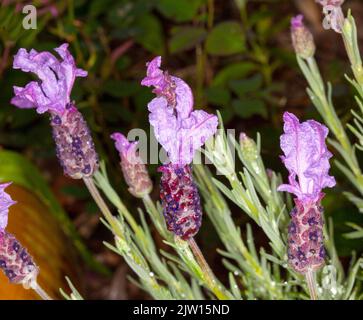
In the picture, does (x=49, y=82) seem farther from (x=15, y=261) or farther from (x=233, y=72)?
(x=233, y=72)

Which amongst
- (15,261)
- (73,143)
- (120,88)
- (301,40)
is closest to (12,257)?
(15,261)

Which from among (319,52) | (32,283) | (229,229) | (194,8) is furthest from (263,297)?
(319,52)

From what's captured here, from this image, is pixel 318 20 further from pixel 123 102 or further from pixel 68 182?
pixel 68 182

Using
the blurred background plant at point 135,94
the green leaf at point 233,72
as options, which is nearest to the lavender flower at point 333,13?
the blurred background plant at point 135,94

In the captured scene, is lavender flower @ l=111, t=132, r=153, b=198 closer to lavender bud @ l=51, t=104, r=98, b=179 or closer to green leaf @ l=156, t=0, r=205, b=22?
lavender bud @ l=51, t=104, r=98, b=179

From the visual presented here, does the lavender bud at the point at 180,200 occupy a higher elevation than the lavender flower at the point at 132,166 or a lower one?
lower

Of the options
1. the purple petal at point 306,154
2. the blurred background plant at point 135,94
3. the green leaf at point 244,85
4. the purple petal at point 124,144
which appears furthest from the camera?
the green leaf at point 244,85

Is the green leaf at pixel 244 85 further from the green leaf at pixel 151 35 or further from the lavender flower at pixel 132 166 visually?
the lavender flower at pixel 132 166
